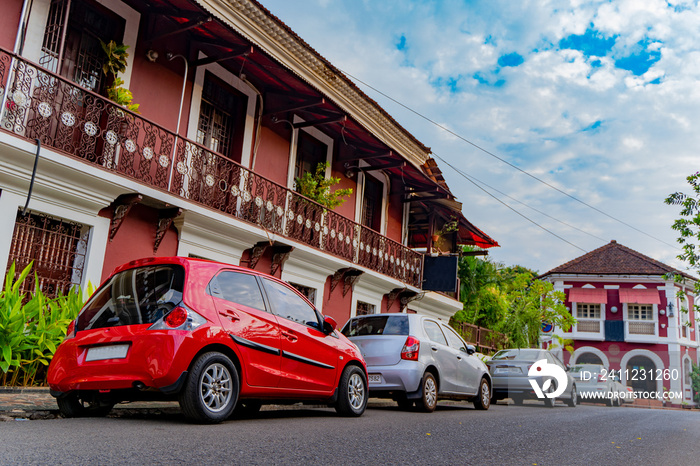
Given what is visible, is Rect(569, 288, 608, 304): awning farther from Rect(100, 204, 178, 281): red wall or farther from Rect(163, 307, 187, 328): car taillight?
Rect(163, 307, 187, 328): car taillight

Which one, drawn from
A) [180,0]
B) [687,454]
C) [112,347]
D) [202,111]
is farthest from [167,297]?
[202,111]

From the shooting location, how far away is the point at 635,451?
261 inches

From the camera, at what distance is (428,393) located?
10.2 meters

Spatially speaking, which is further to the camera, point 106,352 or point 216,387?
point 216,387

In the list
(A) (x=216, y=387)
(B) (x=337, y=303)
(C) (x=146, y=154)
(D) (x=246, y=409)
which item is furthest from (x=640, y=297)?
(A) (x=216, y=387)

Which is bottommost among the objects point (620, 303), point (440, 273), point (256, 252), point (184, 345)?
point (184, 345)

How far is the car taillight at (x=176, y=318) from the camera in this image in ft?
19.4

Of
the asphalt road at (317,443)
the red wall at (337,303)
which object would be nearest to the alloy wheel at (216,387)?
the asphalt road at (317,443)

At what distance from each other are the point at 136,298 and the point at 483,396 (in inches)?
314

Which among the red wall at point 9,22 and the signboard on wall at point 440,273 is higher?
the red wall at point 9,22

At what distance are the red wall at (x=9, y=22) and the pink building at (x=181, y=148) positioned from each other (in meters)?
0.02

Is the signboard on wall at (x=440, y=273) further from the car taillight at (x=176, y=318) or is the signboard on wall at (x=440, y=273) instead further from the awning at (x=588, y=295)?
the awning at (x=588, y=295)

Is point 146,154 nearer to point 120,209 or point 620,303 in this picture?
point 120,209

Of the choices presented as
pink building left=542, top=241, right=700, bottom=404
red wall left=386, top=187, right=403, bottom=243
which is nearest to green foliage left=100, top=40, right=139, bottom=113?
red wall left=386, top=187, right=403, bottom=243
